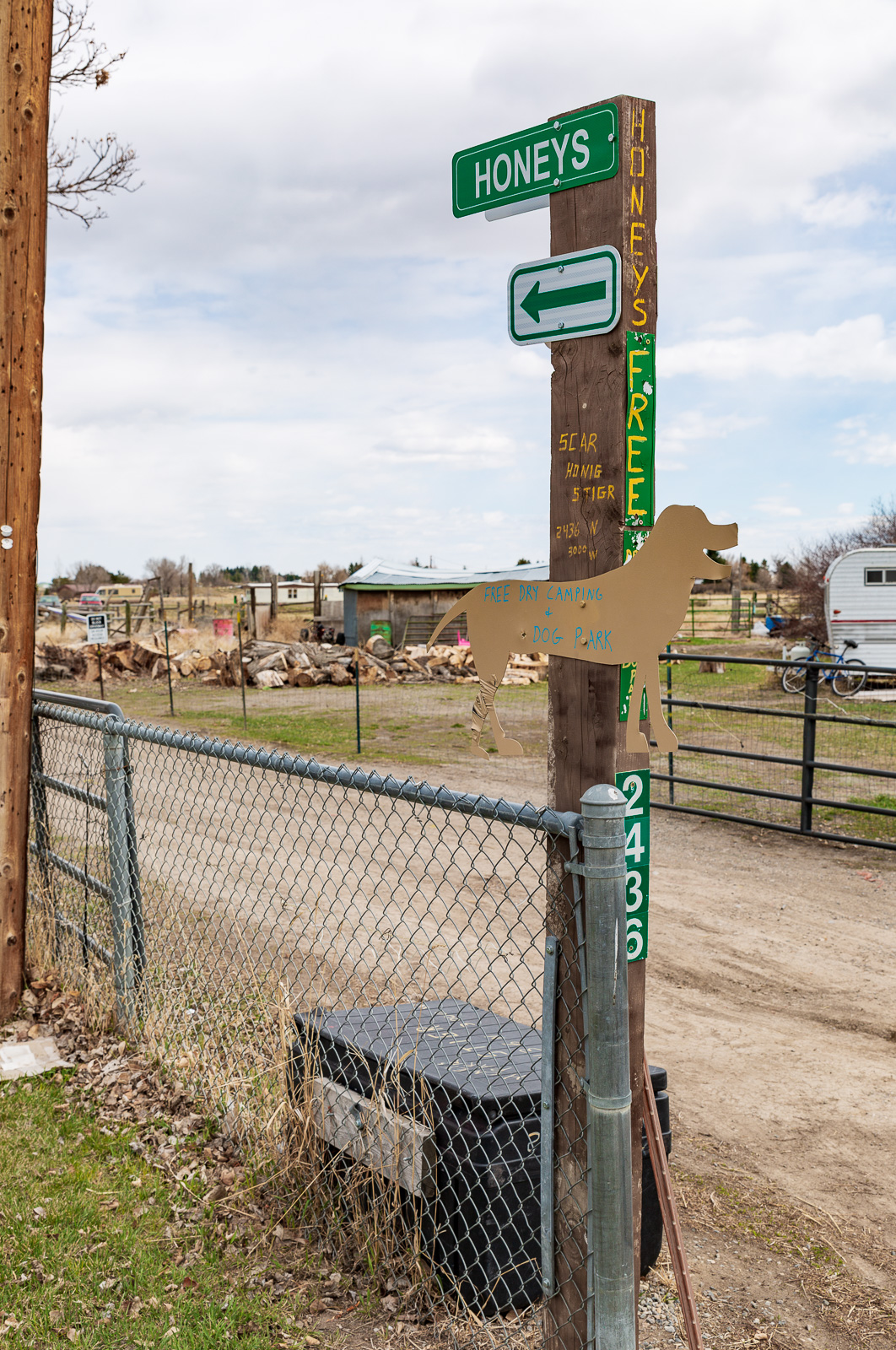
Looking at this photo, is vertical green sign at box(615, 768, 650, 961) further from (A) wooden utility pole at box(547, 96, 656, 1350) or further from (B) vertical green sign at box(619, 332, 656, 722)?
(B) vertical green sign at box(619, 332, 656, 722)

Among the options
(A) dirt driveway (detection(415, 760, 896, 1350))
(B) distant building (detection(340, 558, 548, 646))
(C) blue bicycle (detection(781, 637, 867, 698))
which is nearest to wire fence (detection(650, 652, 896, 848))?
(C) blue bicycle (detection(781, 637, 867, 698))

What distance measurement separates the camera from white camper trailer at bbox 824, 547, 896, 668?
2120cm

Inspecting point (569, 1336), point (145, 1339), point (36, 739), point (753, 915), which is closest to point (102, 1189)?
point (145, 1339)

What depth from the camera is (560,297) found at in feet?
7.32

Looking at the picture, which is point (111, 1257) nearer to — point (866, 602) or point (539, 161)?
point (539, 161)

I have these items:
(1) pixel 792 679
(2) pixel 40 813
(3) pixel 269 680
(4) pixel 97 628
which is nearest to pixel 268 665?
(3) pixel 269 680

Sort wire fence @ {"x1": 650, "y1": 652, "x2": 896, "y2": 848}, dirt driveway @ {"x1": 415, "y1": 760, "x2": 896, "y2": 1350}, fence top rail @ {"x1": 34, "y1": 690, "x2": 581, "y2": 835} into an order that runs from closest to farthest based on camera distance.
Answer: fence top rail @ {"x1": 34, "y1": 690, "x2": 581, "y2": 835}
dirt driveway @ {"x1": 415, "y1": 760, "x2": 896, "y2": 1350}
wire fence @ {"x1": 650, "y1": 652, "x2": 896, "y2": 848}

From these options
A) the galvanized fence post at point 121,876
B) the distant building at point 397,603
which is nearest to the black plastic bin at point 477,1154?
the galvanized fence post at point 121,876

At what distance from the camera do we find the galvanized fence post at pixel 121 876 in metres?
4.48

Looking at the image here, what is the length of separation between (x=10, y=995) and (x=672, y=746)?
4248 mm

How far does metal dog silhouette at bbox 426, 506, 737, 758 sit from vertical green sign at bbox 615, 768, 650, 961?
12cm

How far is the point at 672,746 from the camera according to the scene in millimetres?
2211

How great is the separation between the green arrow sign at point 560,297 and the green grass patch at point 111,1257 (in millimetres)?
2724

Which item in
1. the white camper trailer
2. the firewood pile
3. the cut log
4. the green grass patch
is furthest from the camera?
the firewood pile
